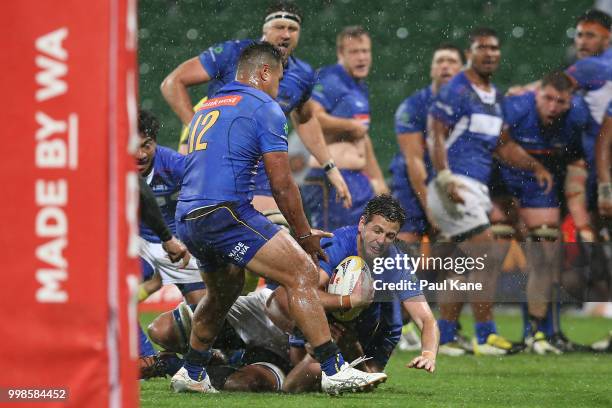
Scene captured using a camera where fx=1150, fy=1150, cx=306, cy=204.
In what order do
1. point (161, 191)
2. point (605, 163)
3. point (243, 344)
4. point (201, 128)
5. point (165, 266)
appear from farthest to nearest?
1. point (605, 163)
2. point (165, 266)
3. point (161, 191)
4. point (243, 344)
5. point (201, 128)

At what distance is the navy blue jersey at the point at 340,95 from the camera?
9.42 m

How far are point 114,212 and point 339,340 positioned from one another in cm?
300

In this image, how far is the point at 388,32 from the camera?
1227cm

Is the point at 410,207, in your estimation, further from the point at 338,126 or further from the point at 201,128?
the point at 201,128

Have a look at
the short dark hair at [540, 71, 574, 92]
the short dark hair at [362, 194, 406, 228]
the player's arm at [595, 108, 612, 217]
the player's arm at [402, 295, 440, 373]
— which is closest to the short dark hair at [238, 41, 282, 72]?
the short dark hair at [362, 194, 406, 228]

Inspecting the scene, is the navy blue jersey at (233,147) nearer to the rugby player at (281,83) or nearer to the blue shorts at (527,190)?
the rugby player at (281,83)

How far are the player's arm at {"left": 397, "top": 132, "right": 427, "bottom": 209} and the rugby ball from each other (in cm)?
355

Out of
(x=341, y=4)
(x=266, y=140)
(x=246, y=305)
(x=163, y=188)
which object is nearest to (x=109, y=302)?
(x=266, y=140)

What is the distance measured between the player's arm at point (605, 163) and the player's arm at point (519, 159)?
38cm

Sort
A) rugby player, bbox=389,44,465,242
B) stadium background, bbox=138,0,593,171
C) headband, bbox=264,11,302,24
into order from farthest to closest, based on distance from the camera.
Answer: stadium background, bbox=138,0,593,171
rugby player, bbox=389,44,465,242
headband, bbox=264,11,302,24

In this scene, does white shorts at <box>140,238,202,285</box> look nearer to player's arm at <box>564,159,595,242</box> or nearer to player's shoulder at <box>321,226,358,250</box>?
player's shoulder at <box>321,226,358,250</box>

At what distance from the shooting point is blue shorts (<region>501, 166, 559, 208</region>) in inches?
356

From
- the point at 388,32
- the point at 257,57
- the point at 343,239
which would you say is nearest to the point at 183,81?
the point at 257,57

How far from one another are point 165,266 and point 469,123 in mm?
2949
